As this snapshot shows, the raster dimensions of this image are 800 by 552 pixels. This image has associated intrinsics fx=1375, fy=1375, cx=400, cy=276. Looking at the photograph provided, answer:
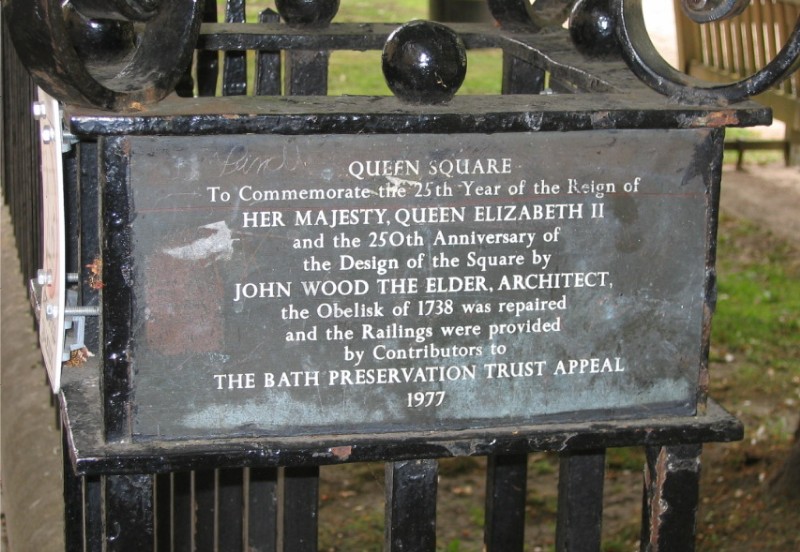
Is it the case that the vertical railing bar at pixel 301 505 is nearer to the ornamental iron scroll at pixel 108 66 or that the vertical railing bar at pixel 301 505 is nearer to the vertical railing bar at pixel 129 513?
the vertical railing bar at pixel 129 513

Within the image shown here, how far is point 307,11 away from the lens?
3.09m

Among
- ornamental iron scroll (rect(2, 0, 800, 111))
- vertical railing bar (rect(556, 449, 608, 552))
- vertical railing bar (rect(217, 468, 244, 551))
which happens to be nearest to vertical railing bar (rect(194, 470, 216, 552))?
vertical railing bar (rect(217, 468, 244, 551))

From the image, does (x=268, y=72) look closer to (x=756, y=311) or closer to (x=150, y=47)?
(x=150, y=47)

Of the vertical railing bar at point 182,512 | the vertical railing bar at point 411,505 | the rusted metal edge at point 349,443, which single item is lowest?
the vertical railing bar at point 182,512

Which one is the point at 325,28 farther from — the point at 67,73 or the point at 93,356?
the point at 67,73

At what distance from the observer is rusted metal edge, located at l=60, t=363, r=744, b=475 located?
7.13 feet

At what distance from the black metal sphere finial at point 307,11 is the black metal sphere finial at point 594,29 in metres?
0.66

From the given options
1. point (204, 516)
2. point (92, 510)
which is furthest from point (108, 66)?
point (204, 516)

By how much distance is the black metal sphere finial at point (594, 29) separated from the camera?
101 inches

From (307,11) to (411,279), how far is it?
3.56ft

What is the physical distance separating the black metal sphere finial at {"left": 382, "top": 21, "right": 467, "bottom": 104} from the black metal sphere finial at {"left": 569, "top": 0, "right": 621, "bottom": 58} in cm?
44

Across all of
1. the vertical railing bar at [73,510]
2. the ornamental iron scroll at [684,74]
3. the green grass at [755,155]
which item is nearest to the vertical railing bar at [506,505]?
the vertical railing bar at [73,510]

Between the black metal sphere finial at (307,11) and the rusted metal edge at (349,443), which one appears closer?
the rusted metal edge at (349,443)

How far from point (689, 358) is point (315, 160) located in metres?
0.74
